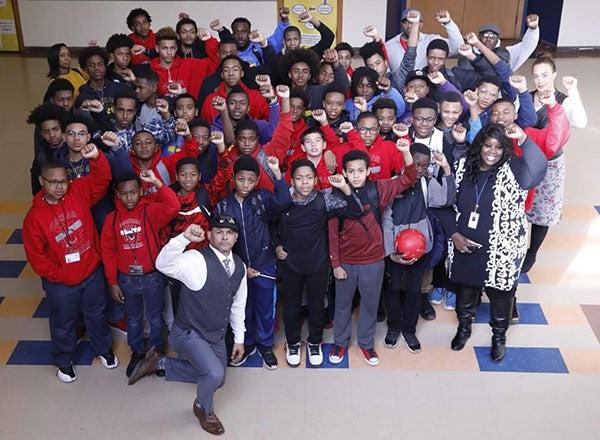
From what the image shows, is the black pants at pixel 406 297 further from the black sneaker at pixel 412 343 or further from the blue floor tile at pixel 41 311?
the blue floor tile at pixel 41 311

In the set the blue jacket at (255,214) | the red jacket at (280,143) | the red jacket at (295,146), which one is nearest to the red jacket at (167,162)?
the red jacket at (280,143)

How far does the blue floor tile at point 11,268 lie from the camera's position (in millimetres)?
4934

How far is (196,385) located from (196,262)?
0.84m

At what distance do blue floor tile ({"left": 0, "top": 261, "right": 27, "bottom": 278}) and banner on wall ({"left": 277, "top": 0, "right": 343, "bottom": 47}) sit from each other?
6016 mm

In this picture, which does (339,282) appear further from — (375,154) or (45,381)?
(45,381)

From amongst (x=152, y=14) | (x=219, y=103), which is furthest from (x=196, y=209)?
(x=152, y=14)

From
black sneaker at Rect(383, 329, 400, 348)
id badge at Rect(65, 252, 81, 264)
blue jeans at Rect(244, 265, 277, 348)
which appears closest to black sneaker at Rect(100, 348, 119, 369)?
id badge at Rect(65, 252, 81, 264)

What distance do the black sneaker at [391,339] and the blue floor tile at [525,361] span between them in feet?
1.55

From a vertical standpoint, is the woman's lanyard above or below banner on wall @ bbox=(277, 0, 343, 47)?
below

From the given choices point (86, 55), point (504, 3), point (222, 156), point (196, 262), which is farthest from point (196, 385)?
point (504, 3)

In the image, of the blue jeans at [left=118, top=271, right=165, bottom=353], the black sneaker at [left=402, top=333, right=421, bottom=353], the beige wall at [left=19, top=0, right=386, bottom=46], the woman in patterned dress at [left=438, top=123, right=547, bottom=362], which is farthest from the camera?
the beige wall at [left=19, top=0, right=386, bottom=46]

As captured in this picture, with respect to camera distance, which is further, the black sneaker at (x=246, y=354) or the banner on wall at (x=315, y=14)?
the banner on wall at (x=315, y=14)

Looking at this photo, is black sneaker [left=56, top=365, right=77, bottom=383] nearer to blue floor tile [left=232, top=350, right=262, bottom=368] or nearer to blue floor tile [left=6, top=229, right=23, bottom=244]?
blue floor tile [left=232, top=350, right=262, bottom=368]

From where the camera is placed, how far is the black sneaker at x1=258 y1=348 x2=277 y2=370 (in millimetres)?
3939
